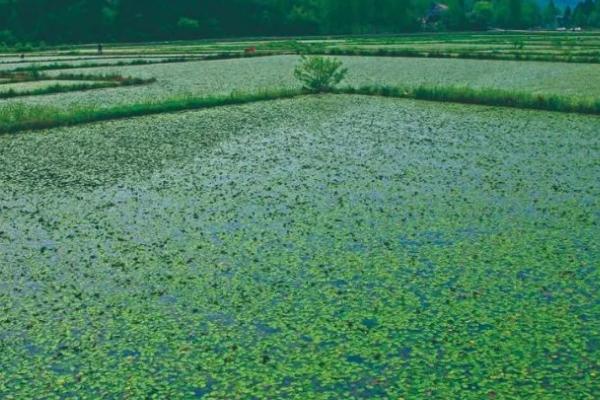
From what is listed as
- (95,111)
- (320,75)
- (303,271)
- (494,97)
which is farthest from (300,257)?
(320,75)

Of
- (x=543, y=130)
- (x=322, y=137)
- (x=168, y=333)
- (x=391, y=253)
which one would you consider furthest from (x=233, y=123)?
(x=168, y=333)

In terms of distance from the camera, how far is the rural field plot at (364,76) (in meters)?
22.4

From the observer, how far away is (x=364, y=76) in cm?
2830

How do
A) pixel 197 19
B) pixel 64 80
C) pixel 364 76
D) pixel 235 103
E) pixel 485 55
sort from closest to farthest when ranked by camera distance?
1. pixel 235 103
2. pixel 64 80
3. pixel 364 76
4. pixel 485 55
5. pixel 197 19

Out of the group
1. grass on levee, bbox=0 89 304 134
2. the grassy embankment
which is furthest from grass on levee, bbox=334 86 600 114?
the grassy embankment

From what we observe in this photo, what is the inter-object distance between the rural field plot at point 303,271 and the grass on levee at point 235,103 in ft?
10.8

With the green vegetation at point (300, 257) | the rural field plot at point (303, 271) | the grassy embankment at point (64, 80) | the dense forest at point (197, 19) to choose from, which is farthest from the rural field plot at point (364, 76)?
the dense forest at point (197, 19)

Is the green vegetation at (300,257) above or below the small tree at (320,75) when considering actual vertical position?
below

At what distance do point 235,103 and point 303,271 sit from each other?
14098 millimetres

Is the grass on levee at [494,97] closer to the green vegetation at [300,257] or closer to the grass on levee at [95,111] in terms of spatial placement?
the green vegetation at [300,257]

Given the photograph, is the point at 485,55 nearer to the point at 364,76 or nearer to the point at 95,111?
the point at 364,76

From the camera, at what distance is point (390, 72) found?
97.5 ft

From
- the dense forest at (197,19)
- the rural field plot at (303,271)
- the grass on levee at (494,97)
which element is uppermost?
the dense forest at (197,19)

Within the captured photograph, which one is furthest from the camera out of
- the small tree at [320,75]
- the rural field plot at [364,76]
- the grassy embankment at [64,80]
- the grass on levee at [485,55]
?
the grass on levee at [485,55]
